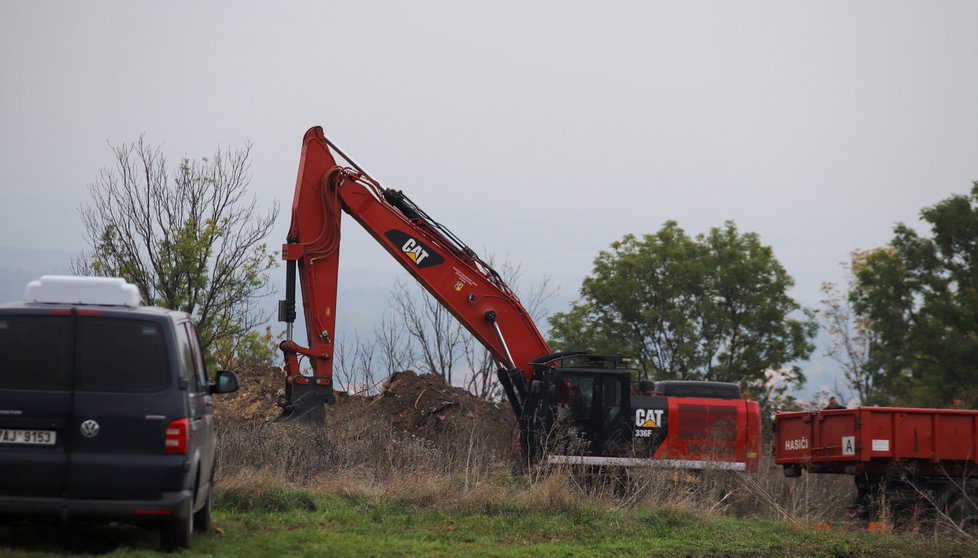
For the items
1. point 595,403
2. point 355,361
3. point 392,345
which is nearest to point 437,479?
point 595,403

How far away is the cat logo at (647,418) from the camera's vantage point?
68.8 ft

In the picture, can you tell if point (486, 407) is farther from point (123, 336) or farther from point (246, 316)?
point (123, 336)

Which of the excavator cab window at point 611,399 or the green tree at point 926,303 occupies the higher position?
the green tree at point 926,303

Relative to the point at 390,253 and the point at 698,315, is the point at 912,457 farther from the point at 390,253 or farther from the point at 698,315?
the point at 698,315

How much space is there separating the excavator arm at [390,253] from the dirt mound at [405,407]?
5.69 ft

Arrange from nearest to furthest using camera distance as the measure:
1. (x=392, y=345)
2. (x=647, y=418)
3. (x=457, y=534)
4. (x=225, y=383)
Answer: (x=225, y=383), (x=457, y=534), (x=647, y=418), (x=392, y=345)

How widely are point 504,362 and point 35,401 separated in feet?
44.7

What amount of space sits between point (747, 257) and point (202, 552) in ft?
119

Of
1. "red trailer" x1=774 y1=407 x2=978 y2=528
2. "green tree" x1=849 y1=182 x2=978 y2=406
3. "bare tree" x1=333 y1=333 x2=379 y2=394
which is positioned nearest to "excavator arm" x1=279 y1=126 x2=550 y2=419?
"red trailer" x1=774 y1=407 x2=978 y2=528

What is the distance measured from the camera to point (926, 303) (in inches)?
1673

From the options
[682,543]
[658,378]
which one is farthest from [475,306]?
[658,378]

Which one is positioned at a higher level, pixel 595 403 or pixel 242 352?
pixel 242 352

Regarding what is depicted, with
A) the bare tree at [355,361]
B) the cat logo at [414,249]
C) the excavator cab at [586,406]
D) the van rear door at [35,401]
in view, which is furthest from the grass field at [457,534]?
the bare tree at [355,361]

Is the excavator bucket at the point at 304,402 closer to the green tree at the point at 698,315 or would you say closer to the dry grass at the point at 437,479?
the dry grass at the point at 437,479
